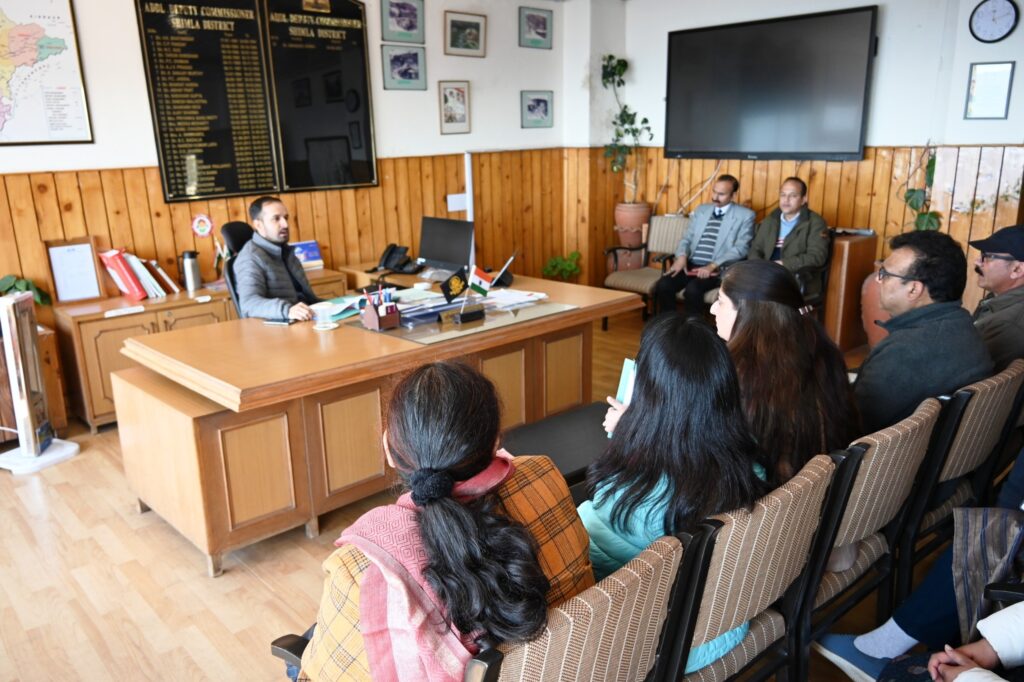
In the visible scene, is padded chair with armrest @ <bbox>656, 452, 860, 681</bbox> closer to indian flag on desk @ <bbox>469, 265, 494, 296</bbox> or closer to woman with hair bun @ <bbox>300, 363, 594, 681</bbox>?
woman with hair bun @ <bbox>300, 363, 594, 681</bbox>

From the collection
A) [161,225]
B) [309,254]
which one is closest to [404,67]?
[309,254]

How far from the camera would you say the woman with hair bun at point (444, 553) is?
3.33ft

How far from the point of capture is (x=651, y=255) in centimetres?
629

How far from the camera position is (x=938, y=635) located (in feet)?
6.11

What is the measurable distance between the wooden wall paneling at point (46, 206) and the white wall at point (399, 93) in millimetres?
58

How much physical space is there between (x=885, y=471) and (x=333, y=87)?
434 centimetres

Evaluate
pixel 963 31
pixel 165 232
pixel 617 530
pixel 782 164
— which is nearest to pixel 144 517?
pixel 165 232

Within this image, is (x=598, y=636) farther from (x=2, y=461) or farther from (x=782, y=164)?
(x=782, y=164)

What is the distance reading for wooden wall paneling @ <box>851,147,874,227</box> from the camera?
514 cm

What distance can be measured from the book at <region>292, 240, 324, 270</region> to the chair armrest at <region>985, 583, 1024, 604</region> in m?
4.23

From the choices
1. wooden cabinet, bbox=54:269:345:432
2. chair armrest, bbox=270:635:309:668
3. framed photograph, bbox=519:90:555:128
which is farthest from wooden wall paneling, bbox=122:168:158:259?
chair armrest, bbox=270:635:309:668

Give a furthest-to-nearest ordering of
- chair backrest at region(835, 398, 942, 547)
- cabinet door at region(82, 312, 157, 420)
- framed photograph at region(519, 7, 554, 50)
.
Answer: framed photograph at region(519, 7, 554, 50) < cabinet door at region(82, 312, 157, 420) < chair backrest at region(835, 398, 942, 547)

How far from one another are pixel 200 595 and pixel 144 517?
0.71 meters

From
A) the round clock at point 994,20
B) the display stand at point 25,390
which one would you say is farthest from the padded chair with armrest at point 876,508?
the round clock at point 994,20
